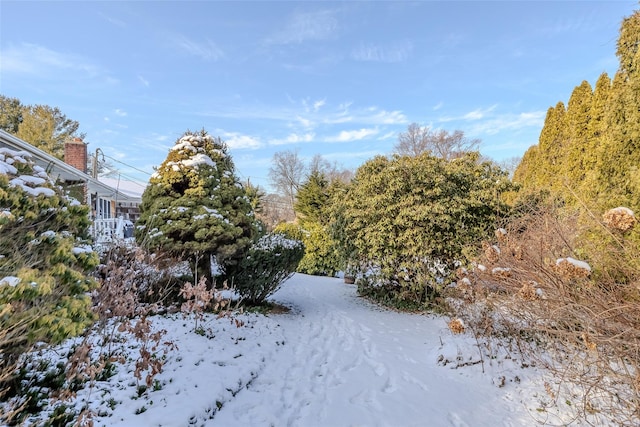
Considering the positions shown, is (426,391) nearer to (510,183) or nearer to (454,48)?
(510,183)

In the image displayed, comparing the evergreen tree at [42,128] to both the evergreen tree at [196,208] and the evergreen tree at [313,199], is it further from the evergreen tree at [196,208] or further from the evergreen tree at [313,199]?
the evergreen tree at [196,208]

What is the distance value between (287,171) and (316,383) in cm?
3039

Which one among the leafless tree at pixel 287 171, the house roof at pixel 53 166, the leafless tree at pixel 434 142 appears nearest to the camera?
the house roof at pixel 53 166

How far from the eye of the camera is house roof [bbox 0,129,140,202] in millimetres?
7410

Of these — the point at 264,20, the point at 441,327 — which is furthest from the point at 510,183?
the point at 264,20

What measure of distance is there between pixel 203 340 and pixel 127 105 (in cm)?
995

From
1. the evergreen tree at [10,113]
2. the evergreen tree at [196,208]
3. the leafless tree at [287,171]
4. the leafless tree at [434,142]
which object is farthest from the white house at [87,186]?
the leafless tree at [434,142]

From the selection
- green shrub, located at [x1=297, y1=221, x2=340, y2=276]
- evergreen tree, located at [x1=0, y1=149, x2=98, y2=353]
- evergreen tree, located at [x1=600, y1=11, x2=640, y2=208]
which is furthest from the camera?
green shrub, located at [x1=297, y1=221, x2=340, y2=276]

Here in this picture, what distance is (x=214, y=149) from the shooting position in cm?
652

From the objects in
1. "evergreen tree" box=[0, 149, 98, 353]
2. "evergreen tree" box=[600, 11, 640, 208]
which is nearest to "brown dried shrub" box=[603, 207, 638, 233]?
"evergreen tree" box=[600, 11, 640, 208]

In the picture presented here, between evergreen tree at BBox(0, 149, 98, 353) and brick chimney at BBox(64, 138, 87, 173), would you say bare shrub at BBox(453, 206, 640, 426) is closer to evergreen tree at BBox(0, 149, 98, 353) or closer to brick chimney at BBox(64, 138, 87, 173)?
evergreen tree at BBox(0, 149, 98, 353)

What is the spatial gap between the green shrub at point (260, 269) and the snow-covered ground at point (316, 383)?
777mm

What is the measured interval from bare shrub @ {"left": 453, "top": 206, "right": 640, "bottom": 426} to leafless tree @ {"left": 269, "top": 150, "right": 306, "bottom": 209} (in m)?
29.3

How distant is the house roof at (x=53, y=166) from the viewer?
7410 mm
